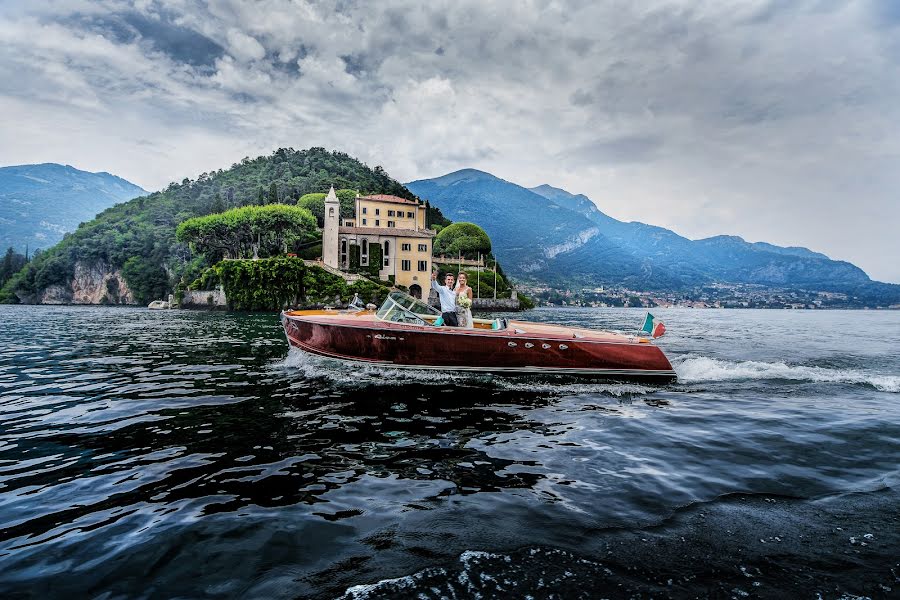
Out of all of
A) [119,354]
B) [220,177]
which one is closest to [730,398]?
[119,354]

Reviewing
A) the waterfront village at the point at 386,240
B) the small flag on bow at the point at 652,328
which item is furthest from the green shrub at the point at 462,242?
the small flag on bow at the point at 652,328

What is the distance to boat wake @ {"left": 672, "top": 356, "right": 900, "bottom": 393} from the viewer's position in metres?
11.9

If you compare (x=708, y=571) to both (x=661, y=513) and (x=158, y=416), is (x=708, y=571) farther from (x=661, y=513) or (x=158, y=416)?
(x=158, y=416)

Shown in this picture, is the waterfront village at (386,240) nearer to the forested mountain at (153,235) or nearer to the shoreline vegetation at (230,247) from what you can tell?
the shoreline vegetation at (230,247)

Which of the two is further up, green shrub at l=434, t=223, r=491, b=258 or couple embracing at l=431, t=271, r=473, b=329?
green shrub at l=434, t=223, r=491, b=258

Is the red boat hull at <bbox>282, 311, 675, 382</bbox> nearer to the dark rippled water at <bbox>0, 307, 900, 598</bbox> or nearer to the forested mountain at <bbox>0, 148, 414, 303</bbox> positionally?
the dark rippled water at <bbox>0, 307, 900, 598</bbox>

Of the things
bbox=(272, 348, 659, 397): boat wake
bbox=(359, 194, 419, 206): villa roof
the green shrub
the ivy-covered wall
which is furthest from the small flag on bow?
the green shrub

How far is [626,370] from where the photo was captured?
11.8m

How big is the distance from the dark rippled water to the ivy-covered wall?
52.3 meters

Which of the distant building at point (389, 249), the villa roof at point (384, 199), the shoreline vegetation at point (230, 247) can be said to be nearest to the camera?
the shoreline vegetation at point (230, 247)

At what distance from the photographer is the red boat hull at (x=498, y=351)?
11.4m

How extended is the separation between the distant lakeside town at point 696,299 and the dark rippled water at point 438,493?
132002 mm

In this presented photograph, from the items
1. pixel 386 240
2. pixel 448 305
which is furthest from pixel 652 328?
pixel 386 240

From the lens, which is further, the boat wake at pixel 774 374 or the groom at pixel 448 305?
the boat wake at pixel 774 374
